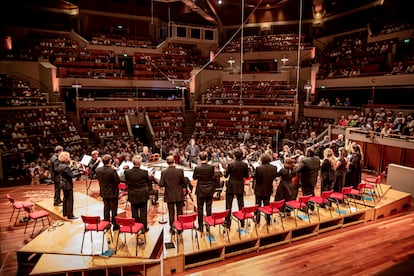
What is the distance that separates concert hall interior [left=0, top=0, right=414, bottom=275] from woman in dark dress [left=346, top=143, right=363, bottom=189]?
37 mm

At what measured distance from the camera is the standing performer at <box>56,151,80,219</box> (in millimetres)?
6467

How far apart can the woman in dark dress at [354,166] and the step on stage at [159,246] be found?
105cm

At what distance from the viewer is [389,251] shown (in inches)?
208

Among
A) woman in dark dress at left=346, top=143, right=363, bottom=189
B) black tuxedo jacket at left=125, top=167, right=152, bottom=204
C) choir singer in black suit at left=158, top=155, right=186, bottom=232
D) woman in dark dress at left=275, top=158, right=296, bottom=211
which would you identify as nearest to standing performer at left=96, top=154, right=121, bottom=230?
black tuxedo jacket at left=125, top=167, right=152, bottom=204

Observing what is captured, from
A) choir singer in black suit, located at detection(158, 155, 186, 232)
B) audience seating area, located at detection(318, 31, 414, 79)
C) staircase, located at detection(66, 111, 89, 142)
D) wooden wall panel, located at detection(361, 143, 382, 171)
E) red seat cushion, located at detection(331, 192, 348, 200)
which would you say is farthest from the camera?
staircase, located at detection(66, 111, 89, 142)

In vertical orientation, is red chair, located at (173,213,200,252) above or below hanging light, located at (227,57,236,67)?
below

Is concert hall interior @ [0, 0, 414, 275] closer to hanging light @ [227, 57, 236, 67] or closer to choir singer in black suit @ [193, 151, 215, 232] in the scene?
choir singer in black suit @ [193, 151, 215, 232]

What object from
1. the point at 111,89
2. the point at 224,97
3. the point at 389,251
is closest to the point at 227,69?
the point at 224,97

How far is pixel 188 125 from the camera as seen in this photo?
2020 centimetres

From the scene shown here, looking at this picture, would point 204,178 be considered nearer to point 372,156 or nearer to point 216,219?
point 216,219

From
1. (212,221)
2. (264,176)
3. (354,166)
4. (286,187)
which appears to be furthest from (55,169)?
(354,166)

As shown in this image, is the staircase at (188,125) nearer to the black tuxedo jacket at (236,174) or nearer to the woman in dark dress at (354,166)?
the woman in dark dress at (354,166)

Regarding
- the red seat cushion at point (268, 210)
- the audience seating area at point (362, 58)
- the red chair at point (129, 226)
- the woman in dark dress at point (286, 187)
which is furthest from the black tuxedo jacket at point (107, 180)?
the audience seating area at point (362, 58)

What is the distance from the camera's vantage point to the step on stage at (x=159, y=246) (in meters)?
5.10
